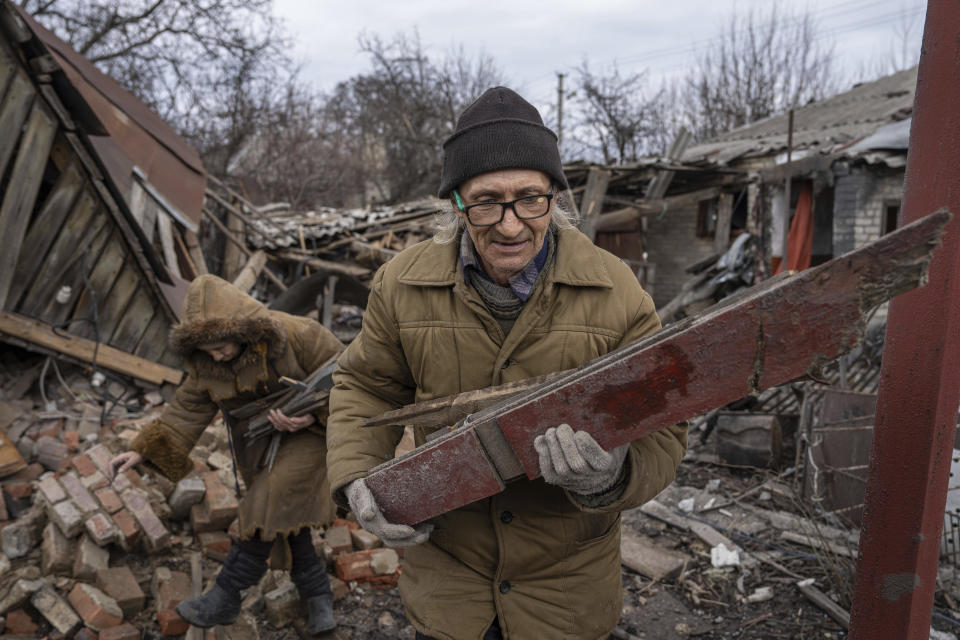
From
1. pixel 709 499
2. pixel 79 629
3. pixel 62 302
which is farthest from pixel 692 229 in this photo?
pixel 79 629

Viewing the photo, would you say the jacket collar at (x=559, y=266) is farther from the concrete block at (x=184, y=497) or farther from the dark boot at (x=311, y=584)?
the concrete block at (x=184, y=497)

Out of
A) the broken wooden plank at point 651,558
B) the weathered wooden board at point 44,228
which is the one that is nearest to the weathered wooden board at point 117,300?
the weathered wooden board at point 44,228

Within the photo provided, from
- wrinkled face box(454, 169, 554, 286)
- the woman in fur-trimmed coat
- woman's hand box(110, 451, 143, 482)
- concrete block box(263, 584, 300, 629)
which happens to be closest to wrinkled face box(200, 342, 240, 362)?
the woman in fur-trimmed coat

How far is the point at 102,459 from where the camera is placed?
4582mm

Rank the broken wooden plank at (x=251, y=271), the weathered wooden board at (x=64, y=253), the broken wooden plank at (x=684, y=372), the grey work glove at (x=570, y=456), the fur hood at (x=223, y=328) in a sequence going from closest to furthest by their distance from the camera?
the broken wooden plank at (x=684, y=372) < the grey work glove at (x=570, y=456) < the fur hood at (x=223, y=328) < the weathered wooden board at (x=64, y=253) < the broken wooden plank at (x=251, y=271)

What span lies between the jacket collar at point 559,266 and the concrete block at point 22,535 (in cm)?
362

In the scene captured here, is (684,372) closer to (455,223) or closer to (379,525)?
(379,525)

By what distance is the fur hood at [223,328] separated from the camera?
314 centimetres

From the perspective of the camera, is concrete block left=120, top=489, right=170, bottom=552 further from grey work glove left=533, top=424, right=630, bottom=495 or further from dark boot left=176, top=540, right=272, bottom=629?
grey work glove left=533, top=424, right=630, bottom=495

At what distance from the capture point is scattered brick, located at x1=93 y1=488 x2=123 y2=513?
164 inches

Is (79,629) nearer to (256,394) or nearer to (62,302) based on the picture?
(256,394)

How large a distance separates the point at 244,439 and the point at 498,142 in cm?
236

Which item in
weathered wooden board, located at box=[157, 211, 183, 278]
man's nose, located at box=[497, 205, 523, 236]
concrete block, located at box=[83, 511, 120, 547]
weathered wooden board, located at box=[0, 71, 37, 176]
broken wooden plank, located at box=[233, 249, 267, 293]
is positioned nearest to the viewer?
man's nose, located at box=[497, 205, 523, 236]

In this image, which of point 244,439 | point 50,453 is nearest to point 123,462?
point 244,439
